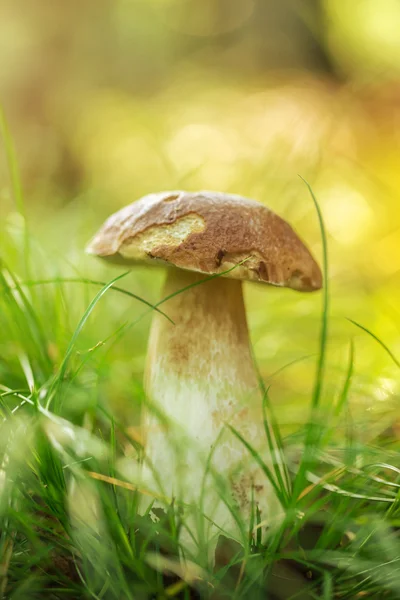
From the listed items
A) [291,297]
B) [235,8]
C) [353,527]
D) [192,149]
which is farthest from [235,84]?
[353,527]

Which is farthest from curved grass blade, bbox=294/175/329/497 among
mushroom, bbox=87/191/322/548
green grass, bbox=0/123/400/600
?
mushroom, bbox=87/191/322/548

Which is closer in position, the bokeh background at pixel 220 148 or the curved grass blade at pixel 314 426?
the curved grass blade at pixel 314 426

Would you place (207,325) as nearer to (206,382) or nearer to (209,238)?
(206,382)

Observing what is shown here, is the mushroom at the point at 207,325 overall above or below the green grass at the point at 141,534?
above

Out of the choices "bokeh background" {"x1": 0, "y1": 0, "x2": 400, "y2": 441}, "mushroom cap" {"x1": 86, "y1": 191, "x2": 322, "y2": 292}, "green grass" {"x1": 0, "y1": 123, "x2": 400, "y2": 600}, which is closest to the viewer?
"green grass" {"x1": 0, "y1": 123, "x2": 400, "y2": 600}

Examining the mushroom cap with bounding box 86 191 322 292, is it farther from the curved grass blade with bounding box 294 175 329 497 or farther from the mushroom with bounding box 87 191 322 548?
the curved grass blade with bounding box 294 175 329 497

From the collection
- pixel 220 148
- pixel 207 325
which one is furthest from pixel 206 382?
pixel 220 148

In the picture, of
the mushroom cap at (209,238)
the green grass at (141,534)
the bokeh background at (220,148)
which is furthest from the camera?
the bokeh background at (220,148)

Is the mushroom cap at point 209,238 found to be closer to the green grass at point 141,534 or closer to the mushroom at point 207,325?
the mushroom at point 207,325

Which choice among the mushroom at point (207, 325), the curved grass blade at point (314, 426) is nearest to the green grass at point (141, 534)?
the curved grass blade at point (314, 426)

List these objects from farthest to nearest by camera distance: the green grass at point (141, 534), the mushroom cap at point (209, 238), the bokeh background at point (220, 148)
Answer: the bokeh background at point (220, 148) → the mushroom cap at point (209, 238) → the green grass at point (141, 534)
